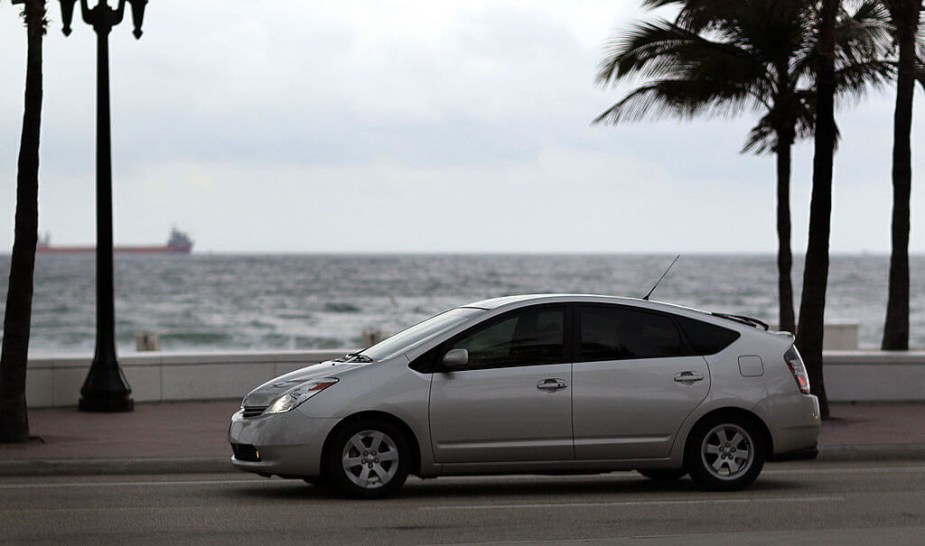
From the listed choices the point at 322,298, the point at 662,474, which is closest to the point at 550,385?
the point at 662,474

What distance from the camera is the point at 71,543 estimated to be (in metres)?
8.67

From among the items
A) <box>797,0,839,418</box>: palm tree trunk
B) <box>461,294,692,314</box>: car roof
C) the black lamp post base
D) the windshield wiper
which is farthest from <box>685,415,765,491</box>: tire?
the black lamp post base

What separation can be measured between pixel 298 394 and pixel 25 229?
16.9 ft

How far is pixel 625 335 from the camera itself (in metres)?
11.2

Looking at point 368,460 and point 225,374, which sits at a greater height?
point 225,374

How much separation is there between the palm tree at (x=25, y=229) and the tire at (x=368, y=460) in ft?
16.3

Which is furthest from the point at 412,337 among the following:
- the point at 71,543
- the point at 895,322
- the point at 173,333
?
the point at 173,333

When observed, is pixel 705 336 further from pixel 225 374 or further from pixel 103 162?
pixel 103 162

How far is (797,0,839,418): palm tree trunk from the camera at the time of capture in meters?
16.6

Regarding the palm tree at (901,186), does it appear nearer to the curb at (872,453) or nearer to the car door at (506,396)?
the curb at (872,453)

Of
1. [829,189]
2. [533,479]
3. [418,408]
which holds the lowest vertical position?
[533,479]

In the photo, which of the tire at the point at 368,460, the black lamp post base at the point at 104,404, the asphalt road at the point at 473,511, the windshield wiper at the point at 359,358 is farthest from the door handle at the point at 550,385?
the black lamp post base at the point at 104,404

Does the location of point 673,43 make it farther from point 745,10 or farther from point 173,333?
point 173,333

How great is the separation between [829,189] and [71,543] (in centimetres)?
1075
